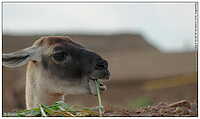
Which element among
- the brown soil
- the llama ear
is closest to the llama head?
the llama ear

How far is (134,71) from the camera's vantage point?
2241cm

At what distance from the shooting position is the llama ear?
5.12 m

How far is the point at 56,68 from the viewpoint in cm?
532

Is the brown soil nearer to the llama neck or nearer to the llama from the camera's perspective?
the llama

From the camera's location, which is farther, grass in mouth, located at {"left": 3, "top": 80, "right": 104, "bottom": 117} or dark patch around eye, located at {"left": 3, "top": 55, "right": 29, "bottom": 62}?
dark patch around eye, located at {"left": 3, "top": 55, "right": 29, "bottom": 62}

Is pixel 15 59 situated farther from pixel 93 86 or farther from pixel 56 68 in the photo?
pixel 93 86

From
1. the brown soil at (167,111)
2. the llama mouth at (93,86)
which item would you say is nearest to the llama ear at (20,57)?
the llama mouth at (93,86)

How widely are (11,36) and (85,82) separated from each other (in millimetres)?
26378

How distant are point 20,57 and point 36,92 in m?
0.39

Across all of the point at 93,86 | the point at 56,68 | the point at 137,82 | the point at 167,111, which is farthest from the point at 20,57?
the point at 137,82

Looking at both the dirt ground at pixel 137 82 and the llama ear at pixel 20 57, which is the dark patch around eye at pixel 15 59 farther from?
the dirt ground at pixel 137 82

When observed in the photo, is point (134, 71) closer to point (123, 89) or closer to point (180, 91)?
point (123, 89)

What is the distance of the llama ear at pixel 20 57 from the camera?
5117mm

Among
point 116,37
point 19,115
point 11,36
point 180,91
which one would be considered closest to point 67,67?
point 19,115
